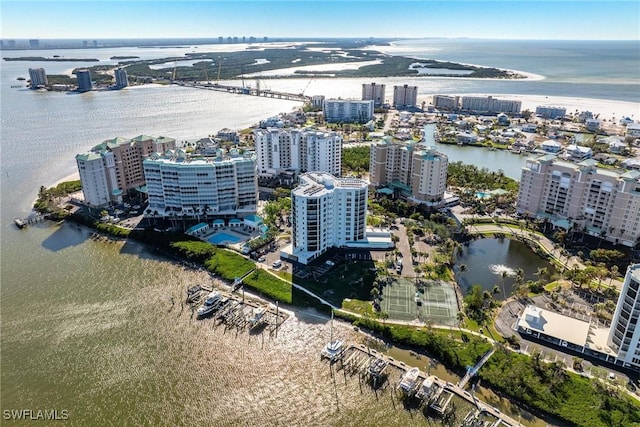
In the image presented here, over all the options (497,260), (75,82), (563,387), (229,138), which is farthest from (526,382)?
(75,82)

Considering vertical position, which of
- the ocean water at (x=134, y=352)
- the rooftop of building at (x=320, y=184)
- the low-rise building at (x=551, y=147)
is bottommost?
the ocean water at (x=134, y=352)

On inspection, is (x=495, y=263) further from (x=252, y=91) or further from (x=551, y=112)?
(x=252, y=91)

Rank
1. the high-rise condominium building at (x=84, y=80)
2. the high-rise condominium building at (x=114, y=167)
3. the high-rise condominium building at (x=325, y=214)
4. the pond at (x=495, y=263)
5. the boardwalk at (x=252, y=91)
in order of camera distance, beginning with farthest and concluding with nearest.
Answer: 1. the high-rise condominium building at (x=84, y=80)
2. the boardwalk at (x=252, y=91)
3. the high-rise condominium building at (x=114, y=167)
4. the high-rise condominium building at (x=325, y=214)
5. the pond at (x=495, y=263)

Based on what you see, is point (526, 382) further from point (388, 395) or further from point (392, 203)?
point (392, 203)

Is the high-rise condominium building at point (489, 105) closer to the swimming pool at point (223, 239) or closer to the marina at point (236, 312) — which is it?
the swimming pool at point (223, 239)

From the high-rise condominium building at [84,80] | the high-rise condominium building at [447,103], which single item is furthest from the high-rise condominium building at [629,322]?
the high-rise condominium building at [84,80]

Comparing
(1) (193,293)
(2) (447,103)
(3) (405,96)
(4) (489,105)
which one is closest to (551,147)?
(4) (489,105)

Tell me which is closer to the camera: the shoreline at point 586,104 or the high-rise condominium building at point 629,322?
the high-rise condominium building at point 629,322

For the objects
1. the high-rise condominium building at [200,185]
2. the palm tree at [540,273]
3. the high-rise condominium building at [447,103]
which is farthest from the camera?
the high-rise condominium building at [447,103]
